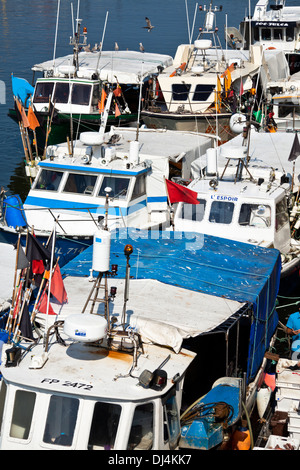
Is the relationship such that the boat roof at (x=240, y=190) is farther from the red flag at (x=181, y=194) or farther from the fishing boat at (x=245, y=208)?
the red flag at (x=181, y=194)

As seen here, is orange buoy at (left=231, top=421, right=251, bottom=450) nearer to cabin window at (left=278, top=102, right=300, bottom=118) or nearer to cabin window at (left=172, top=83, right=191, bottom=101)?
cabin window at (left=278, top=102, right=300, bottom=118)

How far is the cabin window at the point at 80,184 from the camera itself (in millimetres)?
17016

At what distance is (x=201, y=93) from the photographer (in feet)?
84.4

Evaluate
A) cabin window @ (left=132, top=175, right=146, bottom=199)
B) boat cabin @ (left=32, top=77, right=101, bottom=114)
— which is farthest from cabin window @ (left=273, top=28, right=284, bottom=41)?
cabin window @ (left=132, top=175, right=146, bottom=199)

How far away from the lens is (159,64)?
98.9 ft

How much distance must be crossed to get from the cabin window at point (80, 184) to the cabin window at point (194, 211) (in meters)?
2.10

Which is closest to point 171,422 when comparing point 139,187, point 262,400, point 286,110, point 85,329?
point 85,329

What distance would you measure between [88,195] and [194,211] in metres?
2.36

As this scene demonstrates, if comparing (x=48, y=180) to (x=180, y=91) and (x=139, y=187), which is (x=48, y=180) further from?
(x=180, y=91)

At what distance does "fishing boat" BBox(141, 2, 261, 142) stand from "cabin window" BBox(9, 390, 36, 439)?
16.8 metres
